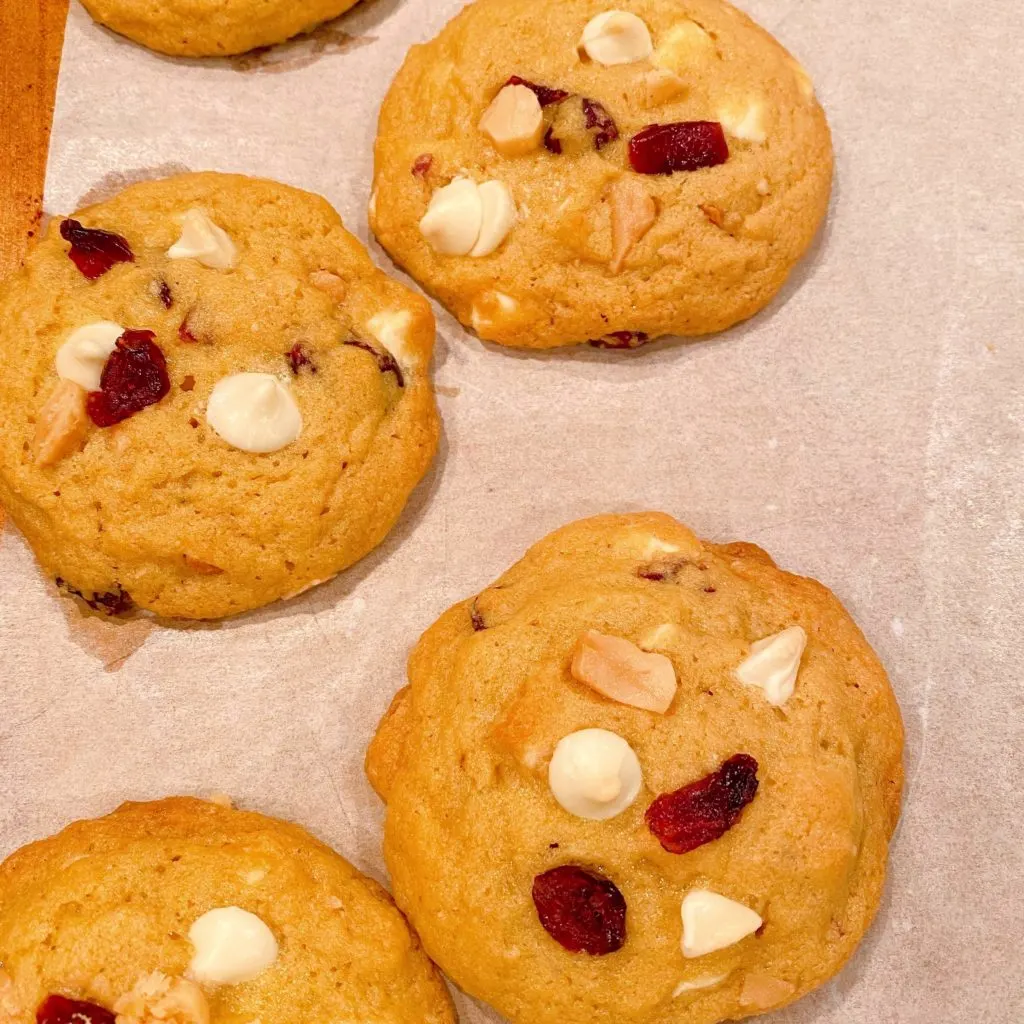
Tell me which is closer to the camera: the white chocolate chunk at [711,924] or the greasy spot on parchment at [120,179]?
the white chocolate chunk at [711,924]

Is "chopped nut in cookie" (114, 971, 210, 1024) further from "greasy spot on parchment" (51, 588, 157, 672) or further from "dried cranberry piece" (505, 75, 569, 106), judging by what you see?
"dried cranberry piece" (505, 75, 569, 106)

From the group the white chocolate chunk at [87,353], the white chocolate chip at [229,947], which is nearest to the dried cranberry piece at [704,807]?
the white chocolate chip at [229,947]

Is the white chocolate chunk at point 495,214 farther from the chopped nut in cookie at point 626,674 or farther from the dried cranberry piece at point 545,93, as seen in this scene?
the chopped nut in cookie at point 626,674

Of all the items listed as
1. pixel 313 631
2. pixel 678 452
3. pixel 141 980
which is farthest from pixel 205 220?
pixel 141 980

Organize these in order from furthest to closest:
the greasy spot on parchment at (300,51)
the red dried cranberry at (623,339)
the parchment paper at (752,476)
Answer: the greasy spot on parchment at (300,51)
the red dried cranberry at (623,339)
the parchment paper at (752,476)

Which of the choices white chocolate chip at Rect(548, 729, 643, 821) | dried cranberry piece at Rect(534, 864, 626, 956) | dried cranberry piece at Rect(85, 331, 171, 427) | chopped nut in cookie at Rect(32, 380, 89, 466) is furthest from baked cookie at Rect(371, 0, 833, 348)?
dried cranberry piece at Rect(534, 864, 626, 956)

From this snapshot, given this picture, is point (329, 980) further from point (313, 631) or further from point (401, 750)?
point (313, 631)
